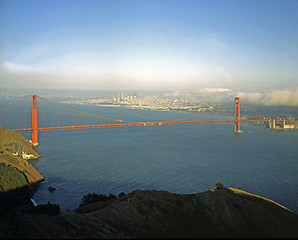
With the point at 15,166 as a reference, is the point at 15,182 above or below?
below

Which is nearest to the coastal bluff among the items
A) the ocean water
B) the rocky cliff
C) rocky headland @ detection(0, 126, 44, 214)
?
rocky headland @ detection(0, 126, 44, 214)

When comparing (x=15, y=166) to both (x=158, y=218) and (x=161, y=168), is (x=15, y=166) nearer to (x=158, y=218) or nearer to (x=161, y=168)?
(x=161, y=168)

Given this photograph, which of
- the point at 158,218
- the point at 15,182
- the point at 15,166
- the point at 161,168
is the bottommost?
the point at 161,168

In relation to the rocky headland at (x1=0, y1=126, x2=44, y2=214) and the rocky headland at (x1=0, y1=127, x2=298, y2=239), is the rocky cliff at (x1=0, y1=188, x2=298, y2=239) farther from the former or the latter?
the rocky headland at (x1=0, y1=126, x2=44, y2=214)

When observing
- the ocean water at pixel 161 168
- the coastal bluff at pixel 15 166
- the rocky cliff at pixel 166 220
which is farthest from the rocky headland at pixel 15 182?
the rocky cliff at pixel 166 220

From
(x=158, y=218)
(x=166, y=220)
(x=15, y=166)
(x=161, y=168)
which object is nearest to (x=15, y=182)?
(x=15, y=166)

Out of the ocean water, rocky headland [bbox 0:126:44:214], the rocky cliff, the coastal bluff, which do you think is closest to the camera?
the rocky cliff

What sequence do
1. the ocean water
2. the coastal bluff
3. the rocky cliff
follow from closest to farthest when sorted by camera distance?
the rocky cliff
the coastal bluff
the ocean water
